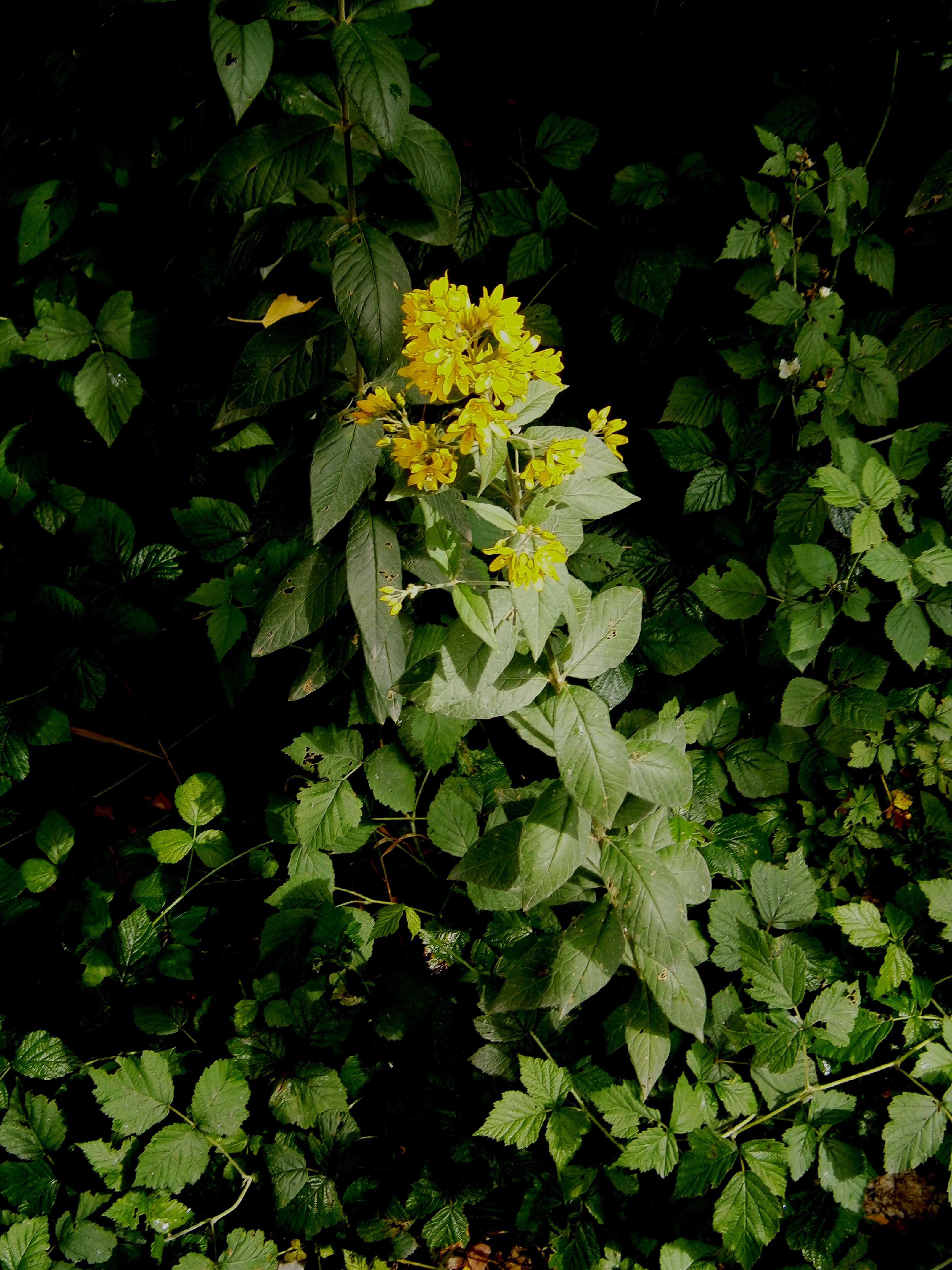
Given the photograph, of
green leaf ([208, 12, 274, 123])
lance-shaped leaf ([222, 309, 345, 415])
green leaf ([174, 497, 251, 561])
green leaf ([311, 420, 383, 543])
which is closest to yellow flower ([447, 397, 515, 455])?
green leaf ([311, 420, 383, 543])

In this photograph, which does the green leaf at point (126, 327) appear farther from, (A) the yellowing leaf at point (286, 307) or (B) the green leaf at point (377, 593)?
(B) the green leaf at point (377, 593)

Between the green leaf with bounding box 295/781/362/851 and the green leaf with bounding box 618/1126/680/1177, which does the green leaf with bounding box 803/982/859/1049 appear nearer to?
the green leaf with bounding box 618/1126/680/1177

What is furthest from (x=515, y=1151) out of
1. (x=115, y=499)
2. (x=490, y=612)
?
(x=115, y=499)

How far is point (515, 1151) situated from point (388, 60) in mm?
2133

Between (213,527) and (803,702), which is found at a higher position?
(213,527)

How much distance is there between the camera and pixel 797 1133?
154 centimetres

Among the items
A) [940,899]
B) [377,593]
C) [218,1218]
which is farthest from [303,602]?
[940,899]

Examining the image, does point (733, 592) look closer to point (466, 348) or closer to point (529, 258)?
point (529, 258)

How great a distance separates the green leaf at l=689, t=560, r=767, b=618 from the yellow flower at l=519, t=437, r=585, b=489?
34.8 inches

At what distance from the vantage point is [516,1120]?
1515 mm

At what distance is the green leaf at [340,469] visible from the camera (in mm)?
1368

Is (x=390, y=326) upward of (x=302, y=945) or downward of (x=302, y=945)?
upward

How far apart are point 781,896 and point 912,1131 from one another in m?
0.48

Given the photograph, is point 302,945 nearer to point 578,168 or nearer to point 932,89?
point 578,168
